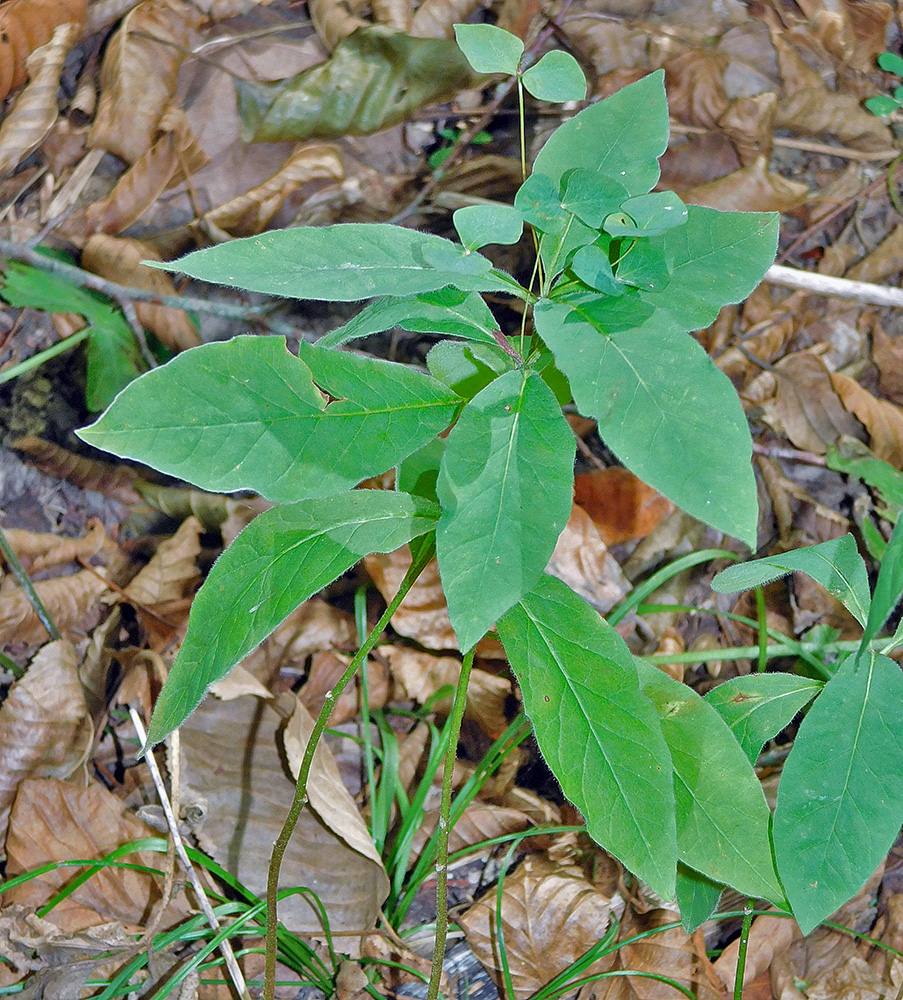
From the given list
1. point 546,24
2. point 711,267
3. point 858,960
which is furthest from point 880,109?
point 858,960

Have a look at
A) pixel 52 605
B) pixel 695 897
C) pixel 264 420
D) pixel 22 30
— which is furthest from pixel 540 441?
pixel 22 30

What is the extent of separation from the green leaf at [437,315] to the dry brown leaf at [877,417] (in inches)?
77.9

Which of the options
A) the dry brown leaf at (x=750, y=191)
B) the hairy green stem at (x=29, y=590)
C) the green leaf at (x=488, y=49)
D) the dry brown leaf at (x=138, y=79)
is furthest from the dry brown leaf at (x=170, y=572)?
the dry brown leaf at (x=750, y=191)

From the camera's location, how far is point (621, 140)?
3.72 ft

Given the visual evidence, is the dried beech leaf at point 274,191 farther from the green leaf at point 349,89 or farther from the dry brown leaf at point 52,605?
the dry brown leaf at point 52,605

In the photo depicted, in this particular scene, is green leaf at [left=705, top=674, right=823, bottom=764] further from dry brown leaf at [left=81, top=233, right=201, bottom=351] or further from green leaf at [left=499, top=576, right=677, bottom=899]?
dry brown leaf at [left=81, top=233, right=201, bottom=351]

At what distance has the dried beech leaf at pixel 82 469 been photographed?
241 cm

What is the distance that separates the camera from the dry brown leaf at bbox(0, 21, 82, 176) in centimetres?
280

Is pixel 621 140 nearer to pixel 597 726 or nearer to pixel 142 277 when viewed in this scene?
pixel 597 726

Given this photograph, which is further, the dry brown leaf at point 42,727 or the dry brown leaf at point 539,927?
the dry brown leaf at point 42,727

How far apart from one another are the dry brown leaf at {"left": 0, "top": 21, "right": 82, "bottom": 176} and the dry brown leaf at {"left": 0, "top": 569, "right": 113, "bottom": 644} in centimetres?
154

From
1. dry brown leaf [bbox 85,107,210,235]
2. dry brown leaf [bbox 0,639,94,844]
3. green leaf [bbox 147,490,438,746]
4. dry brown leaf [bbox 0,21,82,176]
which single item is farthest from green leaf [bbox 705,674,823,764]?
dry brown leaf [bbox 0,21,82,176]

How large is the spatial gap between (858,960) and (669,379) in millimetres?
1607

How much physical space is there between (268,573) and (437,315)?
16.6 inches
